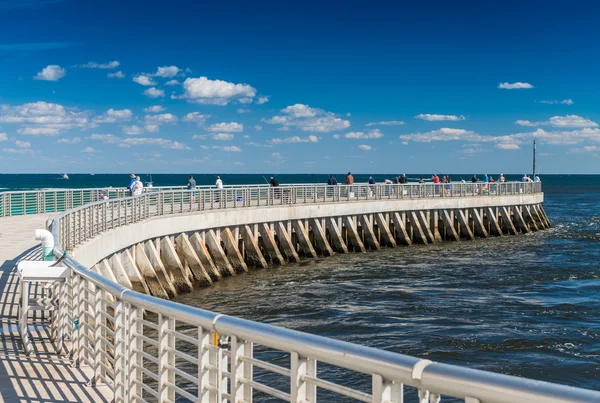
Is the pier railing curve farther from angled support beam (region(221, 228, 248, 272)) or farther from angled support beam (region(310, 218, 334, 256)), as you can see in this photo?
angled support beam (region(310, 218, 334, 256))

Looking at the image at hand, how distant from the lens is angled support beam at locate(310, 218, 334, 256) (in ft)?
119

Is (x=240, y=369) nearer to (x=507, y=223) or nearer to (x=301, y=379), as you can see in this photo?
(x=301, y=379)

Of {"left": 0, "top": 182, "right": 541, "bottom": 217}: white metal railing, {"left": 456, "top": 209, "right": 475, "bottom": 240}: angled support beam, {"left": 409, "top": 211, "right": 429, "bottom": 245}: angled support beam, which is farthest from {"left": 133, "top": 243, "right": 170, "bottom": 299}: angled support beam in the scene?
{"left": 456, "top": 209, "right": 475, "bottom": 240}: angled support beam

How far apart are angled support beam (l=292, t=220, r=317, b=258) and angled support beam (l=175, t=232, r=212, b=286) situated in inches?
337

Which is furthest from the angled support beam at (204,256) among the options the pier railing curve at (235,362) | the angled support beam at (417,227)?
the angled support beam at (417,227)

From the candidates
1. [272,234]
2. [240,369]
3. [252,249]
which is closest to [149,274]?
[252,249]

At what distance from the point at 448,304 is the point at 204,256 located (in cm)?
1091

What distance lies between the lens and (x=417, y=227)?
43094mm

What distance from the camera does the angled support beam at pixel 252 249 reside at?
31.5m

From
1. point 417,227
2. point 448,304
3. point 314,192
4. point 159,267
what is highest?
point 314,192

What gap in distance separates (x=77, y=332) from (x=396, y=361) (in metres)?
6.25

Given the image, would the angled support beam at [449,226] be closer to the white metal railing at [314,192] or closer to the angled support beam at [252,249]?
the white metal railing at [314,192]

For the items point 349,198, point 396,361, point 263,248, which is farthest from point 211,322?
point 349,198

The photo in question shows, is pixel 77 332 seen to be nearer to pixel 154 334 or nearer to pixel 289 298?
pixel 154 334
